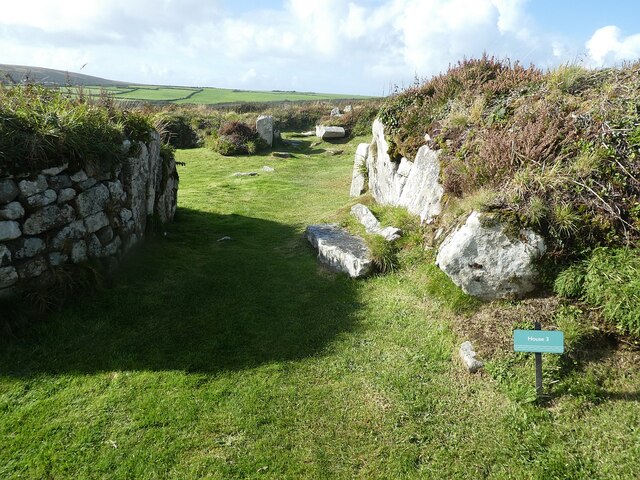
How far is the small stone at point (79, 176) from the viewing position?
7.06 metres

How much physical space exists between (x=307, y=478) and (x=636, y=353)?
4.27 m

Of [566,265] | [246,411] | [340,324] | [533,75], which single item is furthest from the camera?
[533,75]

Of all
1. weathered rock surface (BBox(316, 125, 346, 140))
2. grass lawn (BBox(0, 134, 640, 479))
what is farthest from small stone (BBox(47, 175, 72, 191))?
weathered rock surface (BBox(316, 125, 346, 140))

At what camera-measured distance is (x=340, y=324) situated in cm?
699

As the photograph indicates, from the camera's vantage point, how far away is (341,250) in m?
8.81

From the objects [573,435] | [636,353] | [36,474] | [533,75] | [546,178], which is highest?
[533,75]

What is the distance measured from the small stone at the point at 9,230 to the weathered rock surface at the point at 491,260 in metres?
6.64

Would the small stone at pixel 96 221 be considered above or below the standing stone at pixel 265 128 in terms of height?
below

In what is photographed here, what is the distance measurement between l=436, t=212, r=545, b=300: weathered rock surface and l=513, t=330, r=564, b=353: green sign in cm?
172

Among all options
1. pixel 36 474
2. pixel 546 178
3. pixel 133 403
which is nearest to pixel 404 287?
pixel 546 178

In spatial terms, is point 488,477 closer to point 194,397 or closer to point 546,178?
point 194,397

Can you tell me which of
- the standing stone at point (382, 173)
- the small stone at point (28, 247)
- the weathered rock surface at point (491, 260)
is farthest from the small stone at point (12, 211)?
the standing stone at point (382, 173)

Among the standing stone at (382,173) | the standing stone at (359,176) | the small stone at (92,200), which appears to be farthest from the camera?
the standing stone at (359,176)

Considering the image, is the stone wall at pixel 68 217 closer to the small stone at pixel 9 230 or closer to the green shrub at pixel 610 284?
the small stone at pixel 9 230
